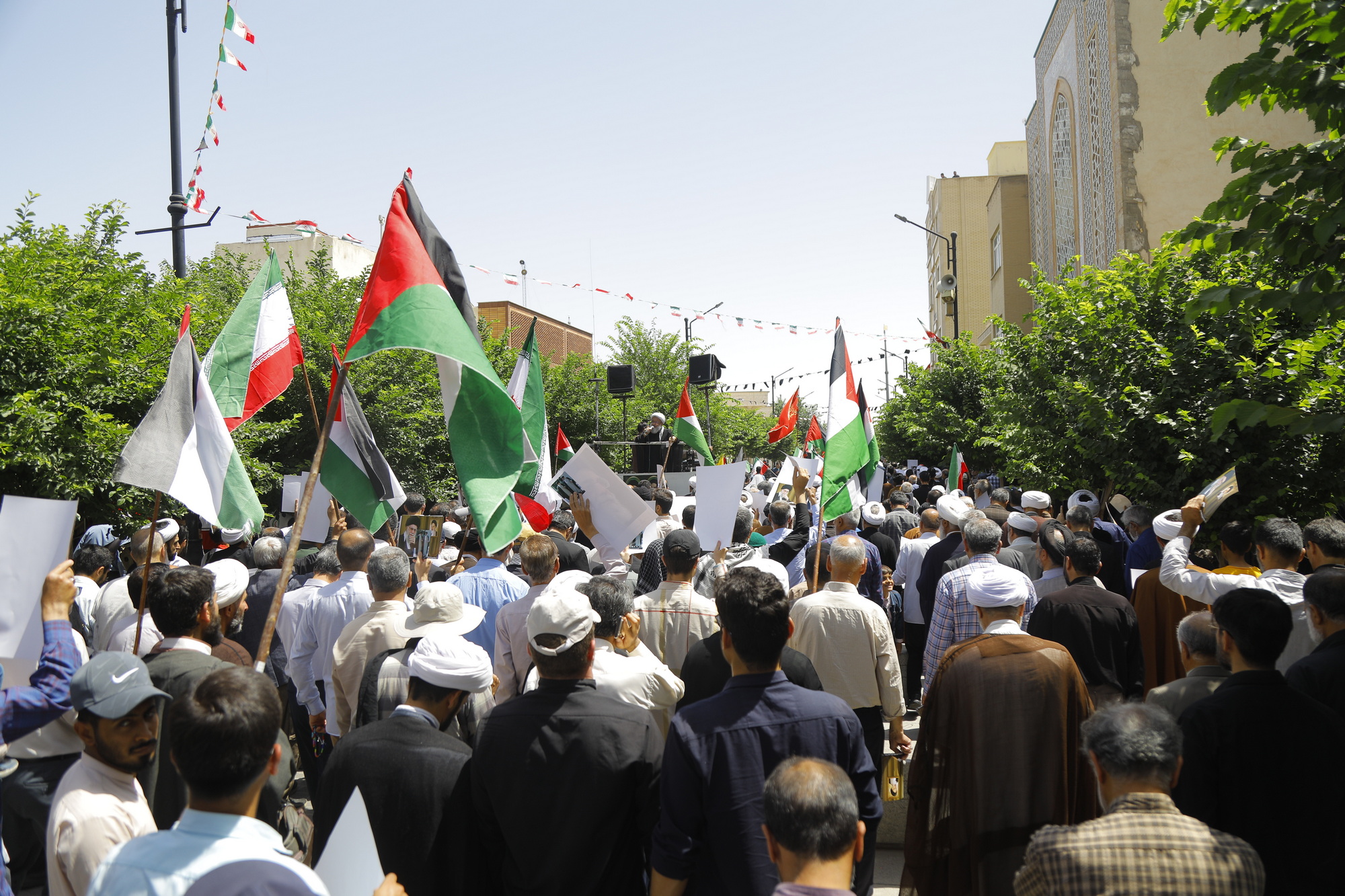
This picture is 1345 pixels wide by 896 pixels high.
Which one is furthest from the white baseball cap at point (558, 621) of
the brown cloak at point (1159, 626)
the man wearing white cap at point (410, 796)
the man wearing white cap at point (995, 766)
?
the brown cloak at point (1159, 626)

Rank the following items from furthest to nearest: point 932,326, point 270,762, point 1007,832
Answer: point 932,326 < point 1007,832 < point 270,762

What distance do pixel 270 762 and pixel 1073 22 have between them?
1034 inches

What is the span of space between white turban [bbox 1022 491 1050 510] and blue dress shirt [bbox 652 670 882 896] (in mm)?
5917

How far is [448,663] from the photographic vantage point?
10.7 ft

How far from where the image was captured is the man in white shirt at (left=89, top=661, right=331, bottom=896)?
6.67ft

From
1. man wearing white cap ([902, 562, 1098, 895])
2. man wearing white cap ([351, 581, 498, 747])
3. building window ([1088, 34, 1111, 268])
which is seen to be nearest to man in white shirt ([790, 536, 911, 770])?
A: man wearing white cap ([902, 562, 1098, 895])

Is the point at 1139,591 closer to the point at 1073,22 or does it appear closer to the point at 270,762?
the point at 270,762

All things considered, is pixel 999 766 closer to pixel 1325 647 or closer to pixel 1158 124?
pixel 1325 647

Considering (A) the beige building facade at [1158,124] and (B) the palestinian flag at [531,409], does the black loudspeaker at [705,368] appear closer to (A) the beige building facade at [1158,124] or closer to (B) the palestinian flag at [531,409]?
(A) the beige building facade at [1158,124]

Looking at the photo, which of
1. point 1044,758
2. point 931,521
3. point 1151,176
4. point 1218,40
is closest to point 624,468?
point 1151,176

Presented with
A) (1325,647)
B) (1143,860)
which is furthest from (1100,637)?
(1143,860)

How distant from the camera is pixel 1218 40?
20.5 metres

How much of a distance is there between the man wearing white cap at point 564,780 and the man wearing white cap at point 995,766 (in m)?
1.48

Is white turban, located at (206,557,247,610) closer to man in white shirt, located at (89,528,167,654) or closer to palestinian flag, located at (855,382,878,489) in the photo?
man in white shirt, located at (89,528,167,654)
